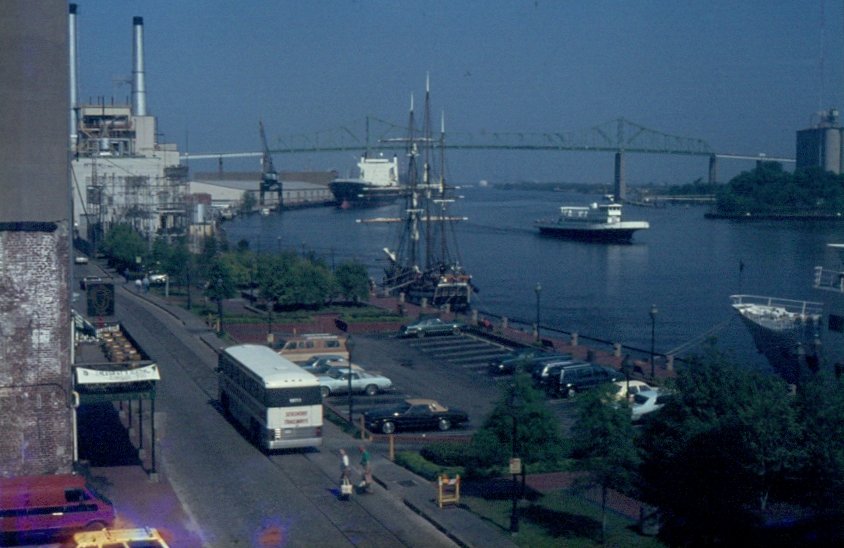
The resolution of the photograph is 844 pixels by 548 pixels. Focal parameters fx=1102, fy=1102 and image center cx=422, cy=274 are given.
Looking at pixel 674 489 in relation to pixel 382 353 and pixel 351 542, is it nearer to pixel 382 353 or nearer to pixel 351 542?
pixel 351 542

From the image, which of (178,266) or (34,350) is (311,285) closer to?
(178,266)

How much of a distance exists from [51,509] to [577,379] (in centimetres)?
805

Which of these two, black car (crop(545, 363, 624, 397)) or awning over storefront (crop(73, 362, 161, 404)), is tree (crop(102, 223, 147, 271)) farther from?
awning over storefront (crop(73, 362, 161, 404))

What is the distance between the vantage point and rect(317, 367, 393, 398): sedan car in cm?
1349

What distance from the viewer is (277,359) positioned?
10.8 m

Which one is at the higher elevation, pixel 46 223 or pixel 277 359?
pixel 46 223

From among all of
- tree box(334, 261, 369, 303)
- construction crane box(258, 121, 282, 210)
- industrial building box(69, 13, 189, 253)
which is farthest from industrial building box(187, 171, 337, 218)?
tree box(334, 261, 369, 303)

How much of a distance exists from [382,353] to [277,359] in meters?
7.06

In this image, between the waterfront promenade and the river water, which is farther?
the river water

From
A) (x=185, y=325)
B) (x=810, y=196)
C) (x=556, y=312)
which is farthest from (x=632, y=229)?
(x=185, y=325)

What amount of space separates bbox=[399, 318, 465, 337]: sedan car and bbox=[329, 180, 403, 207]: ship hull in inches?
3015

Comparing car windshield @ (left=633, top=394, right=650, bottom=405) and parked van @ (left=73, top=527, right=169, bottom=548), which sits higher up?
parked van @ (left=73, top=527, right=169, bottom=548)

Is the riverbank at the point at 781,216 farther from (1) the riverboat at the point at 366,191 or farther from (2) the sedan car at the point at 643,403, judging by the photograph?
(2) the sedan car at the point at 643,403

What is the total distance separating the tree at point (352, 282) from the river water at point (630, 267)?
5.36 metres
